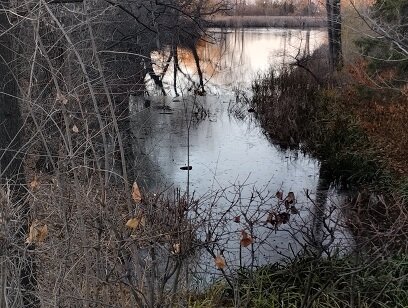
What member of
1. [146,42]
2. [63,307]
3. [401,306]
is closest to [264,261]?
[401,306]

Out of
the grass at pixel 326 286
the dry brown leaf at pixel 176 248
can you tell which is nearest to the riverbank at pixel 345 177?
the grass at pixel 326 286

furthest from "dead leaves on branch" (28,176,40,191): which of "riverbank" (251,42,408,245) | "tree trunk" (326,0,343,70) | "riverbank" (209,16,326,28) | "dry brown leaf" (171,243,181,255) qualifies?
"riverbank" (209,16,326,28)

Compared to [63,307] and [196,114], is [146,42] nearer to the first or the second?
[196,114]

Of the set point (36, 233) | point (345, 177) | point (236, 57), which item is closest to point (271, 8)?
point (236, 57)

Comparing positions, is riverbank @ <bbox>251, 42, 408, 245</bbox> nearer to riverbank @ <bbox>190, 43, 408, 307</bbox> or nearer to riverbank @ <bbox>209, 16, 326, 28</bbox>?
riverbank @ <bbox>190, 43, 408, 307</bbox>

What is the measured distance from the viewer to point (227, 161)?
1267 centimetres

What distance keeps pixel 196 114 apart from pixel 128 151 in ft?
16.4

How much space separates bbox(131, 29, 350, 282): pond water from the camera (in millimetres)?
7844

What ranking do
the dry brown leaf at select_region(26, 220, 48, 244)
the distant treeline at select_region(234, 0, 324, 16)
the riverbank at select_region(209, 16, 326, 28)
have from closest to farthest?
1. the dry brown leaf at select_region(26, 220, 48, 244)
2. the riverbank at select_region(209, 16, 326, 28)
3. the distant treeline at select_region(234, 0, 324, 16)

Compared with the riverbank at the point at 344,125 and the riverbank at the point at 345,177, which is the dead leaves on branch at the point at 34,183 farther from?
the riverbank at the point at 344,125

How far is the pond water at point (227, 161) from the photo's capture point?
784cm

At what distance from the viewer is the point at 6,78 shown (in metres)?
4.66

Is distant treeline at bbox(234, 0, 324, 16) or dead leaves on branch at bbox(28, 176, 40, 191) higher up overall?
distant treeline at bbox(234, 0, 324, 16)

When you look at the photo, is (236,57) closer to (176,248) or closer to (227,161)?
(227,161)
